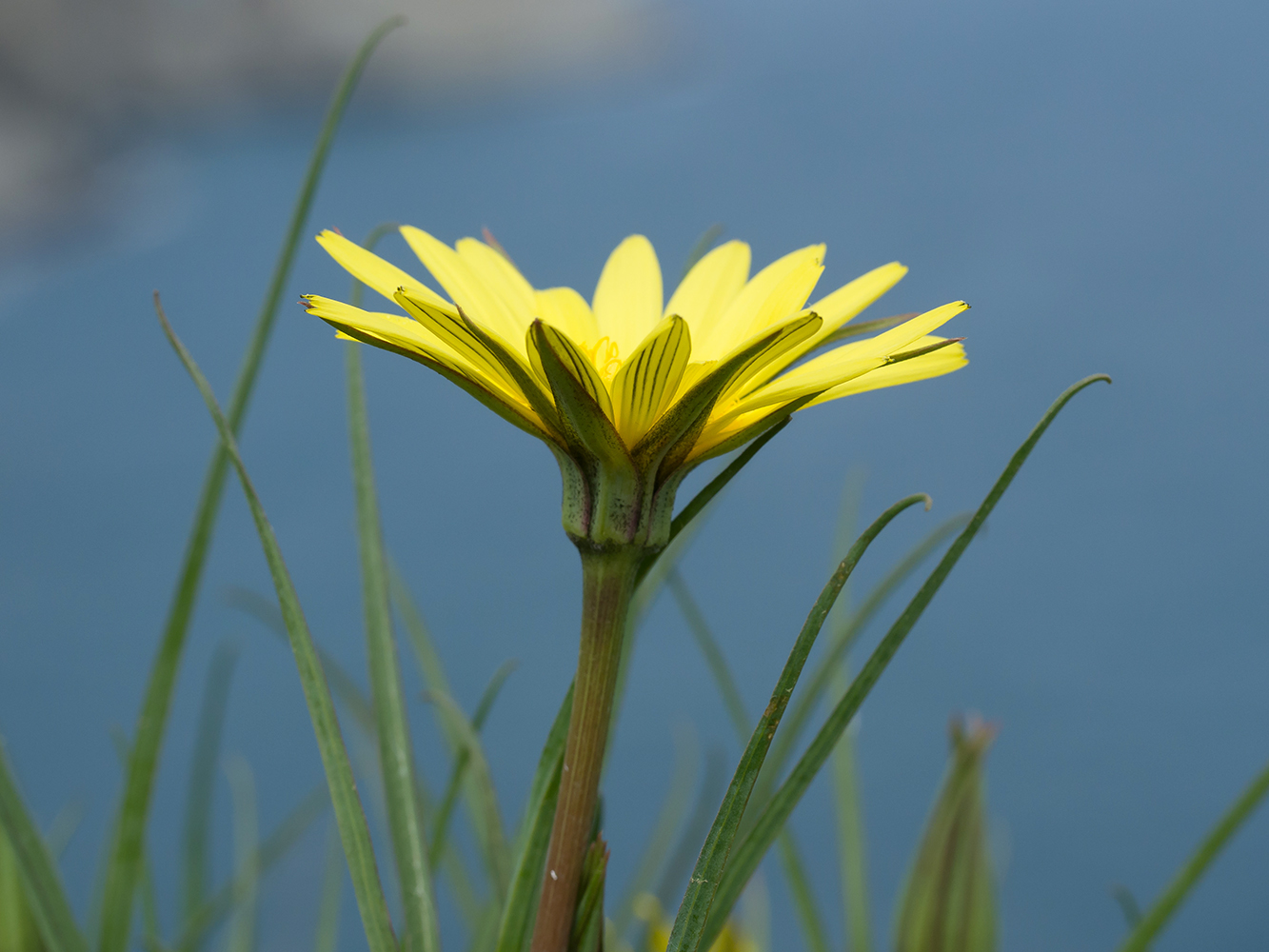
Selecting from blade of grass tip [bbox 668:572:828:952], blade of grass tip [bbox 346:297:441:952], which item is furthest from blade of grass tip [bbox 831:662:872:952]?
blade of grass tip [bbox 346:297:441:952]

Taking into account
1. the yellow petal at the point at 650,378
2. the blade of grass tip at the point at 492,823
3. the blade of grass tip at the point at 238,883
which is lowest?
the blade of grass tip at the point at 238,883

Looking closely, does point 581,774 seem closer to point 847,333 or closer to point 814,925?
point 847,333

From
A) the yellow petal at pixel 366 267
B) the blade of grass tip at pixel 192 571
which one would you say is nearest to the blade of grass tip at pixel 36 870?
the blade of grass tip at pixel 192 571

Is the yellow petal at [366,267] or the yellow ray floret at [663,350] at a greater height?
the yellow petal at [366,267]

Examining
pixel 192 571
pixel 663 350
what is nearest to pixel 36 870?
pixel 192 571

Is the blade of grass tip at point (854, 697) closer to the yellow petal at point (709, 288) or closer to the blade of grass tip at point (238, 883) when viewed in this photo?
the yellow petal at point (709, 288)

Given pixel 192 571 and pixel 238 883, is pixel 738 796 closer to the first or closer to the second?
pixel 192 571

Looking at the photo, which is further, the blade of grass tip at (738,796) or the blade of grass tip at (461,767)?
the blade of grass tip at (461,767)
